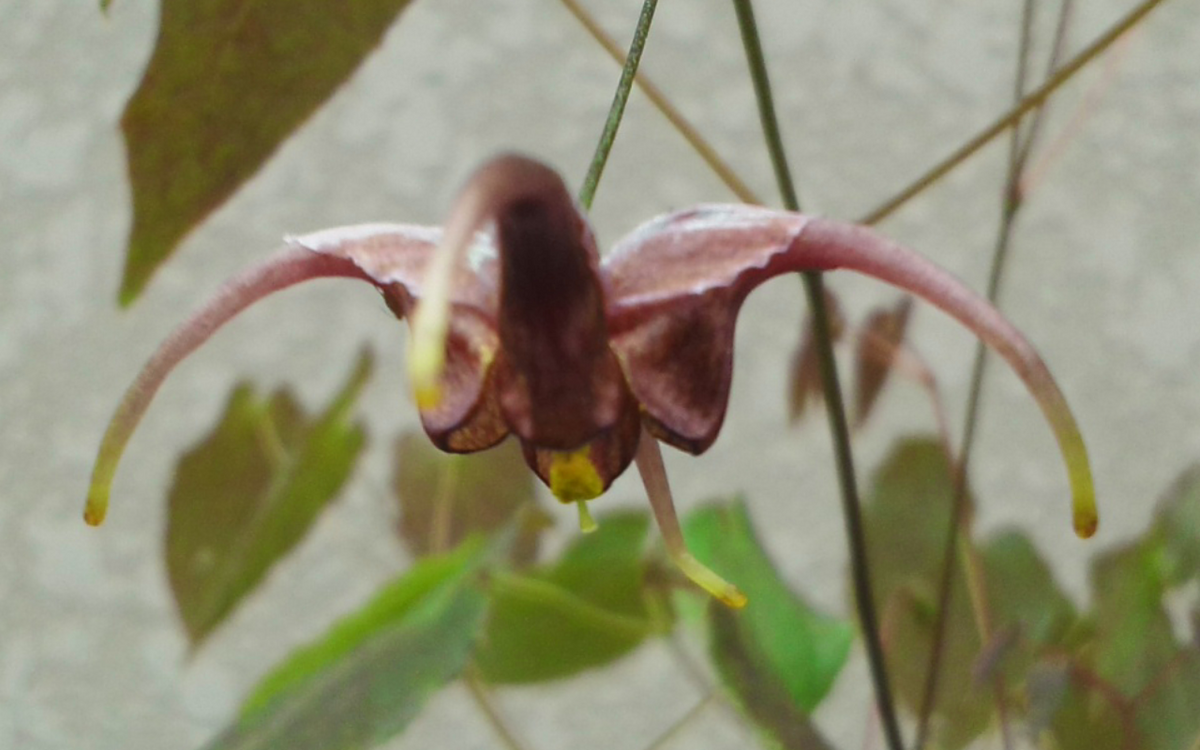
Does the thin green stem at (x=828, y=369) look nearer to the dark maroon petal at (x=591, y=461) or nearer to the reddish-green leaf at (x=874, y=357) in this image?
the dark maroon petal at (x=591, y=461)

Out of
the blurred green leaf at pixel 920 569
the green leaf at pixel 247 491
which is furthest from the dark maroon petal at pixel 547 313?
the blurred green leaf at pixel 920 569

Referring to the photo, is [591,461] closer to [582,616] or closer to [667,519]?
[667,519]

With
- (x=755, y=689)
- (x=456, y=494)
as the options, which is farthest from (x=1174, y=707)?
(x=456, y=494)

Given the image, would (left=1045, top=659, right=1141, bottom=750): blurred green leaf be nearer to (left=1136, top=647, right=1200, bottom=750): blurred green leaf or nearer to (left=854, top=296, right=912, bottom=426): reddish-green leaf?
(left=1136, top=647, right=1200, bottom=750): blurred green leaf

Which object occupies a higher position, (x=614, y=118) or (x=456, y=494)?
(x=614, y=118)

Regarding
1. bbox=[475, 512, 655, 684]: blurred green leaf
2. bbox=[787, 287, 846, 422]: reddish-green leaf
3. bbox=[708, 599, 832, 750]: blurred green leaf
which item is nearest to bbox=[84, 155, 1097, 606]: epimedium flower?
bbox=[708, 599, 832, 750]: blurred green leaf

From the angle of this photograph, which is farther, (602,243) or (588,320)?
(602,243)

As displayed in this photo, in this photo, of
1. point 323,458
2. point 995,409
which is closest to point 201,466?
point 323,458

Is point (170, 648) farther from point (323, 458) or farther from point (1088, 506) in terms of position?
point (1088, 506)
